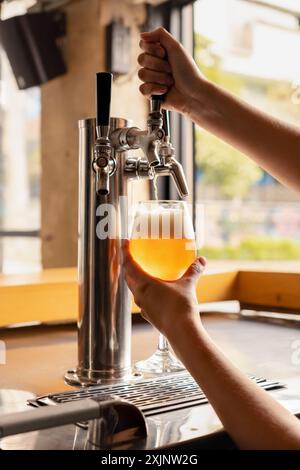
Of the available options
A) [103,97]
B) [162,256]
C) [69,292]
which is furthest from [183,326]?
[69,292]

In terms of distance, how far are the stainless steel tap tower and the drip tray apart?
0.17 feet

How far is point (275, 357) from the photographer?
4.57ft

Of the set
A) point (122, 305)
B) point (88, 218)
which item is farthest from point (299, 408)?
point (88, 218)

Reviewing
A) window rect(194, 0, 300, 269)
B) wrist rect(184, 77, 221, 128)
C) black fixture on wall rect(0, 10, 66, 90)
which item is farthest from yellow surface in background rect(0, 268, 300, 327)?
window rect(194, 0, 300, 269)

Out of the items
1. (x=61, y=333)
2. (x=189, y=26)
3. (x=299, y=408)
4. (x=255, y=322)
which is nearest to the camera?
(x=299, y=408)

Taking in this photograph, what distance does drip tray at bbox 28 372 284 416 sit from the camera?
0.95 m

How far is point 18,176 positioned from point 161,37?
475 cm

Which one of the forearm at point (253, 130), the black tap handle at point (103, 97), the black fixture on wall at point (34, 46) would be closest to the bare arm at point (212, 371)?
the black tap handle at point (103, 97)

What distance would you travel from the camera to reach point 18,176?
18.9ft

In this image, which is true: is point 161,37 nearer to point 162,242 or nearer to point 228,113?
point 228,113

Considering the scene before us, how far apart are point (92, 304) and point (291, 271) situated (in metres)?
1.07

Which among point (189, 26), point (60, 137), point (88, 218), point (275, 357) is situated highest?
point (189, 26)

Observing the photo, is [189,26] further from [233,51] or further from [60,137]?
[60,137]

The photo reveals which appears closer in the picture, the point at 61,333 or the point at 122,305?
the point at 122,305
